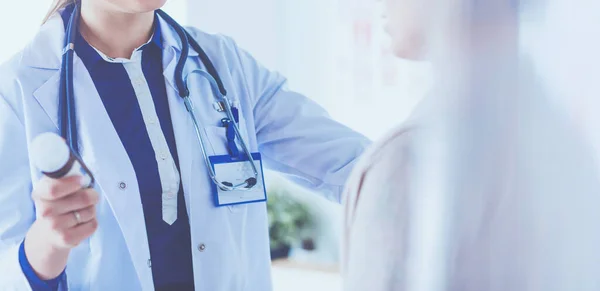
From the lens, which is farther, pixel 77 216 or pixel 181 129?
pixel 181 129

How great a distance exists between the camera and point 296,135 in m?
0.88

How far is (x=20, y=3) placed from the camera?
1.01 m

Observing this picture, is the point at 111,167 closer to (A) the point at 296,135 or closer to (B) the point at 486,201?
(A) the point at 296,135

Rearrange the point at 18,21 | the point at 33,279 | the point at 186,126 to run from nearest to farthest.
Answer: the point at 33,279, the point at 186,126, the point at 18,21

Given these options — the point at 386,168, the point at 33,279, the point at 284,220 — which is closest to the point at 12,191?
the point at 33,279

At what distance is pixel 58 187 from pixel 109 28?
293 mm

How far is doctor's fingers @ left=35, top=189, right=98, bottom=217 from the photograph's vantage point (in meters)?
0.67

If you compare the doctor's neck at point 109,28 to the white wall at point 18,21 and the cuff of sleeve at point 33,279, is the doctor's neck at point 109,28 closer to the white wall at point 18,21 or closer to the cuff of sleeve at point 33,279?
the white wall at point 18,21

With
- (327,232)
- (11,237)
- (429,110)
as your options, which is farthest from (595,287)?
(11,237)

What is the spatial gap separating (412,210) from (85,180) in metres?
0.34

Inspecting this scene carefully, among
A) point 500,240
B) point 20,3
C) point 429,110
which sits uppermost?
point 20,3

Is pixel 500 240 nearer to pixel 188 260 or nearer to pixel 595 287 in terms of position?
pixel 595 287

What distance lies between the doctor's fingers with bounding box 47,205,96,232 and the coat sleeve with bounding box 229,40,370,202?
0.95 feet

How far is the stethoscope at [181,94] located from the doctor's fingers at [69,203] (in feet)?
0.33
